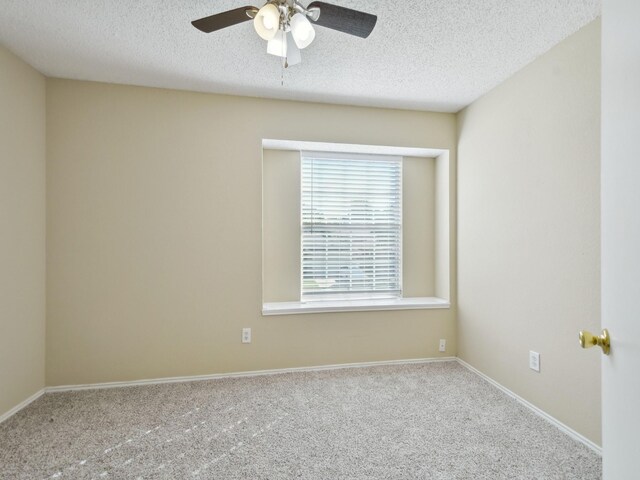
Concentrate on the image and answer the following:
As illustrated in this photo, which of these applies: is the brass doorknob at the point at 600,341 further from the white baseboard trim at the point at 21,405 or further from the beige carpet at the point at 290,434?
the white baseboard trim at the point at 21,405

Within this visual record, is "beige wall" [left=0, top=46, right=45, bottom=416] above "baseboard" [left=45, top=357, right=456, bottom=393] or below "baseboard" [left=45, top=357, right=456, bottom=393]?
above

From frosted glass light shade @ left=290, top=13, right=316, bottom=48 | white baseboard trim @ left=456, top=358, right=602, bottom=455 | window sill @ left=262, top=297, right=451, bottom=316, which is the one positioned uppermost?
frosted glass light shade @ left=290, top=13, right=316, bottom=48

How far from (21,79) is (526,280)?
152 inches

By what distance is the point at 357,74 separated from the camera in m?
2.68

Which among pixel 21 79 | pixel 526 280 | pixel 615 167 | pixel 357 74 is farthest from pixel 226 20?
pixel 526 280

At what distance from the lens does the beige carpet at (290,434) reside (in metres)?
1.83

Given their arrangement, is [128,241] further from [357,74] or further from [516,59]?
[516,59]

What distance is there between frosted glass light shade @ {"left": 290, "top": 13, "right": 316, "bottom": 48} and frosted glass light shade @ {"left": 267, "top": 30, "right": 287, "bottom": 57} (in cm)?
21

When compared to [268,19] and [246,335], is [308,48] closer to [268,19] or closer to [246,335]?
[268,19]

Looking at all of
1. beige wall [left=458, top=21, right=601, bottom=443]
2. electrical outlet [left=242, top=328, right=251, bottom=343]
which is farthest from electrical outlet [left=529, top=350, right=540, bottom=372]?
electrical outlet [left=242, top=328, right=251, bottom=343]

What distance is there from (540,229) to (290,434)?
6.95ft

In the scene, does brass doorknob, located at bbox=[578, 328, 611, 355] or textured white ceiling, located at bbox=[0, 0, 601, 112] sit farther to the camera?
textured white ceiling, located at bbox=[0, 0, 601, 112]

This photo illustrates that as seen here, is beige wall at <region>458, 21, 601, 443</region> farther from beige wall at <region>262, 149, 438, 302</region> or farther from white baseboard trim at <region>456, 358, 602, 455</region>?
beige wall at <region>262, 149, 438, 302</region>

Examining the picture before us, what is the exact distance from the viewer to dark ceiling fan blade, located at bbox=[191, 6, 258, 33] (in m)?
1.58
